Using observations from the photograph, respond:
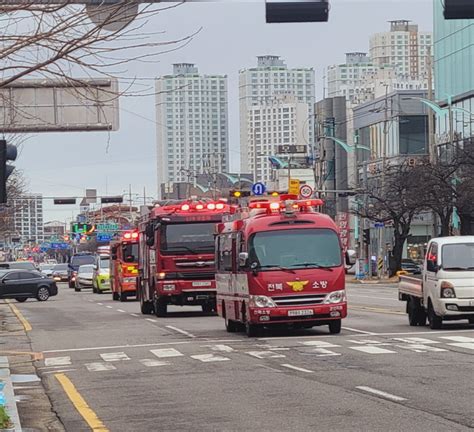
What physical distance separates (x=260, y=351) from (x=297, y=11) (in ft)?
23.8

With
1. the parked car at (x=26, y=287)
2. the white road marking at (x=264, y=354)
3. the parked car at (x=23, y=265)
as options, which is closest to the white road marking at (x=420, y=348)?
the white road marking at (x=264, y=354)

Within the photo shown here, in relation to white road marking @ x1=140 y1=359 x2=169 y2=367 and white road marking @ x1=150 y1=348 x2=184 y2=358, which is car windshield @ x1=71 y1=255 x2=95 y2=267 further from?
white road marking @ x1=140 y1=359 x2=169 y2=367

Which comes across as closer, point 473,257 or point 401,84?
point 473,257

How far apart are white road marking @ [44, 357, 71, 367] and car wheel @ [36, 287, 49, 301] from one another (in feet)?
123

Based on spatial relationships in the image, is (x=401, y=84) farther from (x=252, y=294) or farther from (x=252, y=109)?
(x=252, y=294)

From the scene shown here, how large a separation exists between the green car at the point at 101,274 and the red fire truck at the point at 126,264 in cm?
1261

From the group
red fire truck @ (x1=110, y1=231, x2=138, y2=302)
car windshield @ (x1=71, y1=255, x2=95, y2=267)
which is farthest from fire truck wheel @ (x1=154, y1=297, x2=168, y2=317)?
car windshield @ (x1=71, y1=255, x2=95, y2=267)

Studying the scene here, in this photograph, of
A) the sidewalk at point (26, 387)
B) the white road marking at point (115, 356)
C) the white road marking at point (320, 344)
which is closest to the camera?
the sidewalk at point (26, 387)

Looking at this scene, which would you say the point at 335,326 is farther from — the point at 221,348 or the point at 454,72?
the point at 454,72

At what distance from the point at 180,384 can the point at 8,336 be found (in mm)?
14247

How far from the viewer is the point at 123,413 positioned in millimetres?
14156

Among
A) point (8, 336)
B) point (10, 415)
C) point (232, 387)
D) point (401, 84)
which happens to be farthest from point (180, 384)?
point (401, 84)

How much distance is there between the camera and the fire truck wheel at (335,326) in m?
25.9

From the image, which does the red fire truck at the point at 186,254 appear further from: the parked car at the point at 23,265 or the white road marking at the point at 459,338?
the parked car at the point at 23,265
